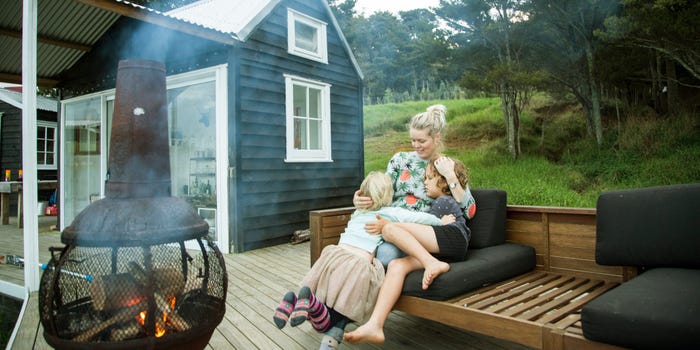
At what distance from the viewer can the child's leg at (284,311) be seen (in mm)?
1858

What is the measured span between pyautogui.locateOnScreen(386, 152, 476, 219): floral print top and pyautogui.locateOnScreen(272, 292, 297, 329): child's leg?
930mm

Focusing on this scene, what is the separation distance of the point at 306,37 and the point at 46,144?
300 inches

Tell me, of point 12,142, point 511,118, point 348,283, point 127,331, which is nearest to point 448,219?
point 348,283

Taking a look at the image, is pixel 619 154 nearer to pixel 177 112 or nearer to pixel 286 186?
pixel 286 186

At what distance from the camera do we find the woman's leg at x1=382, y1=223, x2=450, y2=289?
1.93 m

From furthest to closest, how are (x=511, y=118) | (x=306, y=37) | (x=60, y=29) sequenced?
1. (x=511, y=118)
2. (x=306, y=37)
3. (x=60, y=29)

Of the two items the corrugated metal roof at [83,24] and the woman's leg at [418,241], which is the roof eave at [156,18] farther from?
the woman's leg at [418,241]

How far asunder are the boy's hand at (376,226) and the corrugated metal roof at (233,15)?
10.5 ft

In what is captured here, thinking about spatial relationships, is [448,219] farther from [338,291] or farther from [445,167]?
[338,291]

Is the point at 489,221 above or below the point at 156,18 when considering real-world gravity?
below

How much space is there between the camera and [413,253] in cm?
199

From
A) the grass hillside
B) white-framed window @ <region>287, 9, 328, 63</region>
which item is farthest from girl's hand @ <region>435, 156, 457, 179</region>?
the grass hillside

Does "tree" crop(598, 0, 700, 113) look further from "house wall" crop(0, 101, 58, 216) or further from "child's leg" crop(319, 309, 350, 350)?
"house wall" crop(0, 101, 58, 216)

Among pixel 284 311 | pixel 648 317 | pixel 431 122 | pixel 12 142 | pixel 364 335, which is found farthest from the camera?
pixel 12 142
